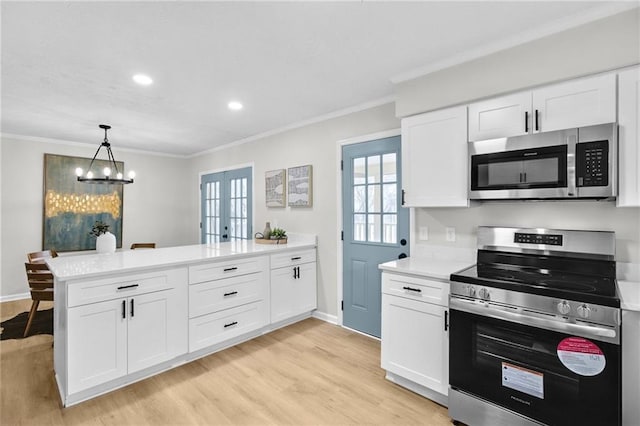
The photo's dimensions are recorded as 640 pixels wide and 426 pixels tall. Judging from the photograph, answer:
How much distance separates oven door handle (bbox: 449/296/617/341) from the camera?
1.54m

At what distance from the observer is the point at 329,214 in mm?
3803

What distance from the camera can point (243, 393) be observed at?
2346 mm

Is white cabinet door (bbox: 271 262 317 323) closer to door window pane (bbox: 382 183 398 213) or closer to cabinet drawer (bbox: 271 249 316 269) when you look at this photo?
cabinet drawer (bbox: 271 249 316 269)

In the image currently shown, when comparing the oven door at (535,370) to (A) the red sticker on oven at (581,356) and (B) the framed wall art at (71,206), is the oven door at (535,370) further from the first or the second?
(B) the framed wall art at (71,206)

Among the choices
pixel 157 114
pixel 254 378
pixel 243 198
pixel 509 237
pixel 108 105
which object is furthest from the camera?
pixel 243 198

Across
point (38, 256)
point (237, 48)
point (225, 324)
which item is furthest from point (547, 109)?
point (38, 256)

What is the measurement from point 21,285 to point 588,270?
681 cm

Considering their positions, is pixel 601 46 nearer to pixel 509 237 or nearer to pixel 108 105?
pixel 509 237

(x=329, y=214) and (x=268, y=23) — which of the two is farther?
(x=329, y=214)

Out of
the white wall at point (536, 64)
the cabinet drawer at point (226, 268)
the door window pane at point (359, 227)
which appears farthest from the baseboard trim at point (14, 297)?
the white wall at point (536, 64)

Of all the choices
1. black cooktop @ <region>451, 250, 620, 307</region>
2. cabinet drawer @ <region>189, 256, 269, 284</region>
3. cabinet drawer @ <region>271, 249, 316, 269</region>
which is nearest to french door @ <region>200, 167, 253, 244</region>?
cabinet drawer @ <region>271, 249, 316, 269</region>

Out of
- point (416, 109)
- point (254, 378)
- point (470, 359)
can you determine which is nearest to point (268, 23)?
point (416, 109)

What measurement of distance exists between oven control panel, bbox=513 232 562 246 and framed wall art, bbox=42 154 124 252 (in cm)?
598

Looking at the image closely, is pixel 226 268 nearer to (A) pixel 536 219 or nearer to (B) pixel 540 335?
(B) pixel 540 335
